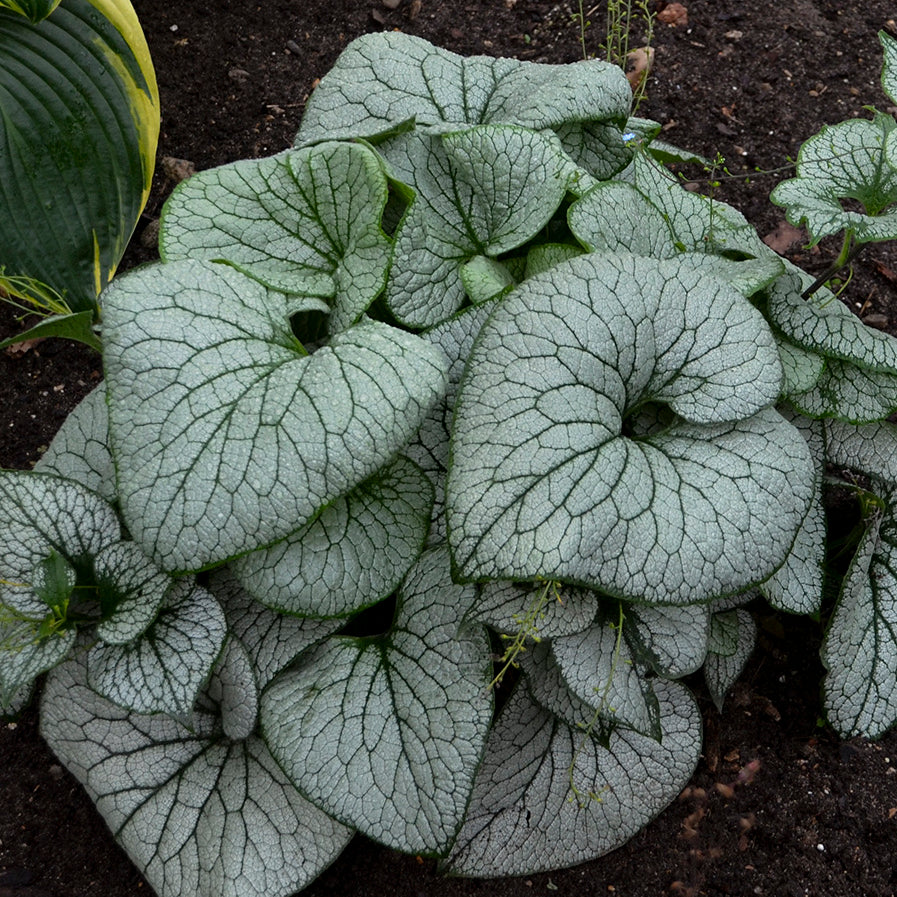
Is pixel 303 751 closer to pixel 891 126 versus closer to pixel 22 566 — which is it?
pixel 22 566

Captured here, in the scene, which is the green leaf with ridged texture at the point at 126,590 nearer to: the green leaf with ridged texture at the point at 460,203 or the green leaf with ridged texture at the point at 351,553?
the green leaf with ridged texture at the point at 351,553

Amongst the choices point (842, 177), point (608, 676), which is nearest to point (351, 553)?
point (608, 676)

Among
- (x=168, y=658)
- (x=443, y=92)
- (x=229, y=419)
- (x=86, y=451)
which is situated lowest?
(x=168, y=658)

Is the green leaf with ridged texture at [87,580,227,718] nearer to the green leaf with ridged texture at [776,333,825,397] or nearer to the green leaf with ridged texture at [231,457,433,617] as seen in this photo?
the green leaf with ridged texture at [231,457,433,617]

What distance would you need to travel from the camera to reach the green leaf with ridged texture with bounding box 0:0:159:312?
2238mm

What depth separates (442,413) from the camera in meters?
1.61

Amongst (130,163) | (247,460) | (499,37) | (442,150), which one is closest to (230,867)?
(247,460)

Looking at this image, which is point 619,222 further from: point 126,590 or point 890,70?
point 126,590

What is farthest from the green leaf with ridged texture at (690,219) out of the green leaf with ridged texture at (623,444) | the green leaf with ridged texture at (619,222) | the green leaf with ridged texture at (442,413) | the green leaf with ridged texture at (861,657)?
the green leaf with ridged texture at (861,657)

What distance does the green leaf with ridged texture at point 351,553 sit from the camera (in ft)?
4.86

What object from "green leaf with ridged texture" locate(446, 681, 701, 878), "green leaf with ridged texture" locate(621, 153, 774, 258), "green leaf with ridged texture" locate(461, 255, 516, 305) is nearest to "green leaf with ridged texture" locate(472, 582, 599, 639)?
"green leaf with ridged texture" locate(446, 681, 701, 878)

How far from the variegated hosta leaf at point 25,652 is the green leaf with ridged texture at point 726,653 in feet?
3.83

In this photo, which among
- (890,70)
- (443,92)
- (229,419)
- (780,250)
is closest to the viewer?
(229,419)

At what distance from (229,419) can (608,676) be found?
760 mm
